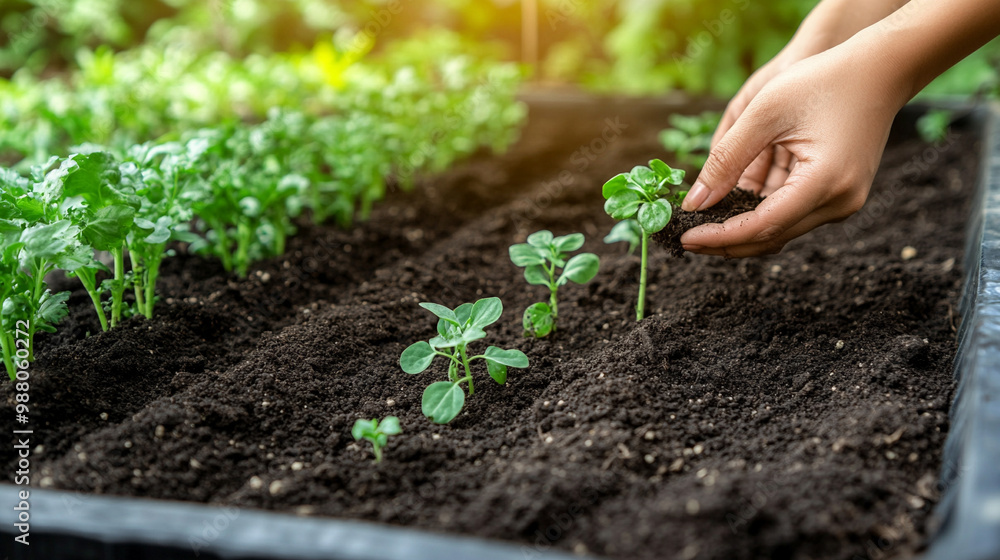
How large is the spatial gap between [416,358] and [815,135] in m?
1.03

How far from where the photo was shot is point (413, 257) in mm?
2365

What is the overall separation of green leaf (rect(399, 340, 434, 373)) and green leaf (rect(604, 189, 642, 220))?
0.53m

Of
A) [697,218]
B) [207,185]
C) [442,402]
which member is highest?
[207,185]

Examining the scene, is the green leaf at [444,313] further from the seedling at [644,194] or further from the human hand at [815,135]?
the human hand at [815,135]

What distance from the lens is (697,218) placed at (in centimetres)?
159

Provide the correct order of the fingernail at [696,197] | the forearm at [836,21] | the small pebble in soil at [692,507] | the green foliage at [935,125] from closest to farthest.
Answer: the small pebble in soil at [692,507], the fingernail at [696,197], the forearm at [836,21], the green foliage at [935,125]

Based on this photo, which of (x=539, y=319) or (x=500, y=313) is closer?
(x=500, y=313)

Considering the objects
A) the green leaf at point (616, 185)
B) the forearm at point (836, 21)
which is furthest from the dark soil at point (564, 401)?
the forearm at point (836, 21)

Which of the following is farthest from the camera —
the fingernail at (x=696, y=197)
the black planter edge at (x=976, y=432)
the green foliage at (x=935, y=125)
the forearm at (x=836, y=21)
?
the green foliage at (x=935, y=125)

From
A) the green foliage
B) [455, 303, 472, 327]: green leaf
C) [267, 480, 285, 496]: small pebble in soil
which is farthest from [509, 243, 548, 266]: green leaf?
the green foliage

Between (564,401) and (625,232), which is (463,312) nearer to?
(564,401)

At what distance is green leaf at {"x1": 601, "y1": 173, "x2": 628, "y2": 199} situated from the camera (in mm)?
1478

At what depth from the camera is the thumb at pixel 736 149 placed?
1471mm

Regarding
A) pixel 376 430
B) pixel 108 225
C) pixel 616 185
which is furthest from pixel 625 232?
pixel 108 225
